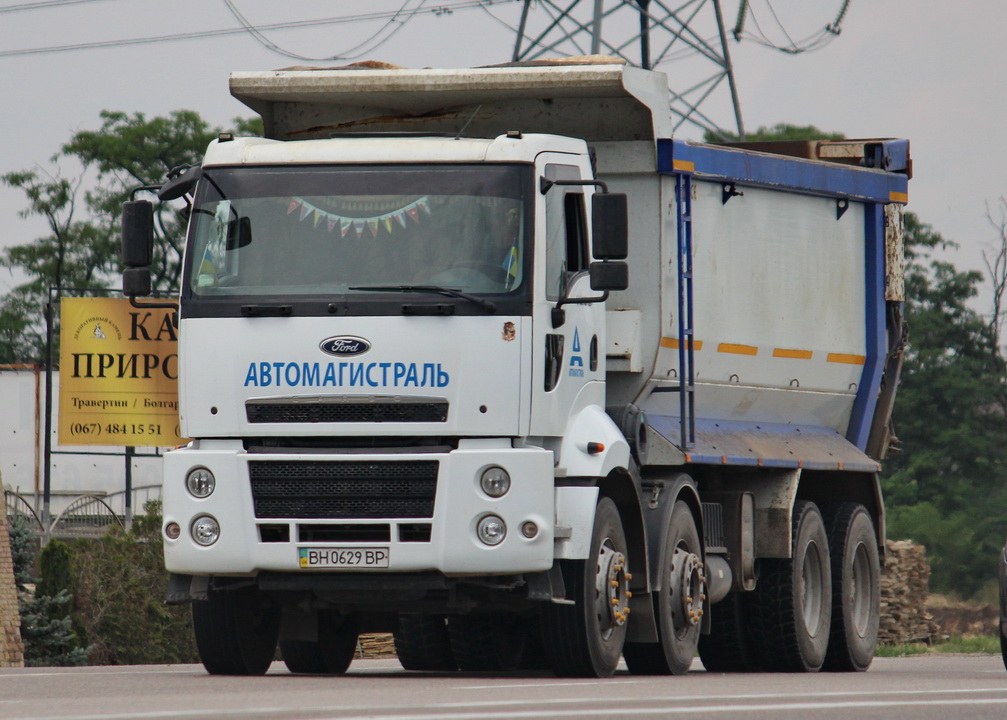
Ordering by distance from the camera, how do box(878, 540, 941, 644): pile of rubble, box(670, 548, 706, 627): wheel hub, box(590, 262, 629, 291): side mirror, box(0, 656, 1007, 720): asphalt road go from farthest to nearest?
box(878, 540, 941, 644): pile of rubble < box(670, 548, 706, 627): wheel hub < box(590, 262, 629, 291): side mirror < box(0, 656, 1007, 720): asphalt road

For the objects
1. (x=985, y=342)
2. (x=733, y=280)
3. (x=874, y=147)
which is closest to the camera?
(x=733, y=280)

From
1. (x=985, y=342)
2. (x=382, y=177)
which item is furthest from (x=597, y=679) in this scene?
(x=985, y=342)

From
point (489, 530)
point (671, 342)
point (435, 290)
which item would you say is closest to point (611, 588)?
point (489, 530)

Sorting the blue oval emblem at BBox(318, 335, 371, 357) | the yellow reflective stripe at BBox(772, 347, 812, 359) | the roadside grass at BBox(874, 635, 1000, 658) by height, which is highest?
the yellow reflective stripe at BBox(772, 347, 812, 359)

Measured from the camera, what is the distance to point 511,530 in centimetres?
1228

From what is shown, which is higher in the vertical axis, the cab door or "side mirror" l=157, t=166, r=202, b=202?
"side mirror" l=157, t=166, r=202, b=202

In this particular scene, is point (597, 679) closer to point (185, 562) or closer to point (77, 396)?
point (185, 562)

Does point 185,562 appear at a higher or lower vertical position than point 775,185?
lower

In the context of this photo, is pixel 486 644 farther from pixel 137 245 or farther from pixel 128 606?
pixel 128 606

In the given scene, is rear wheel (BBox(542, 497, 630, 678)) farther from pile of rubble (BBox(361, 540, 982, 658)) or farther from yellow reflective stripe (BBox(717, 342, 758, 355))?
pile of rubble (BBox(361, 540, 982, 658))

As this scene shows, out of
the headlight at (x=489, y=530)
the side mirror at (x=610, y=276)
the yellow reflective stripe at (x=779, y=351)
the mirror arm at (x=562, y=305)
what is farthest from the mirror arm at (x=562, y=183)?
the yellow reflective stripe at (x=779, y=351)

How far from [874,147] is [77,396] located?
92.1 feet

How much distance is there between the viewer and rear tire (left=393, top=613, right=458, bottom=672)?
16.5 meters

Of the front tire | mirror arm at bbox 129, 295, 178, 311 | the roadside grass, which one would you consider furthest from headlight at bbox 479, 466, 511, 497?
the roadside grass
